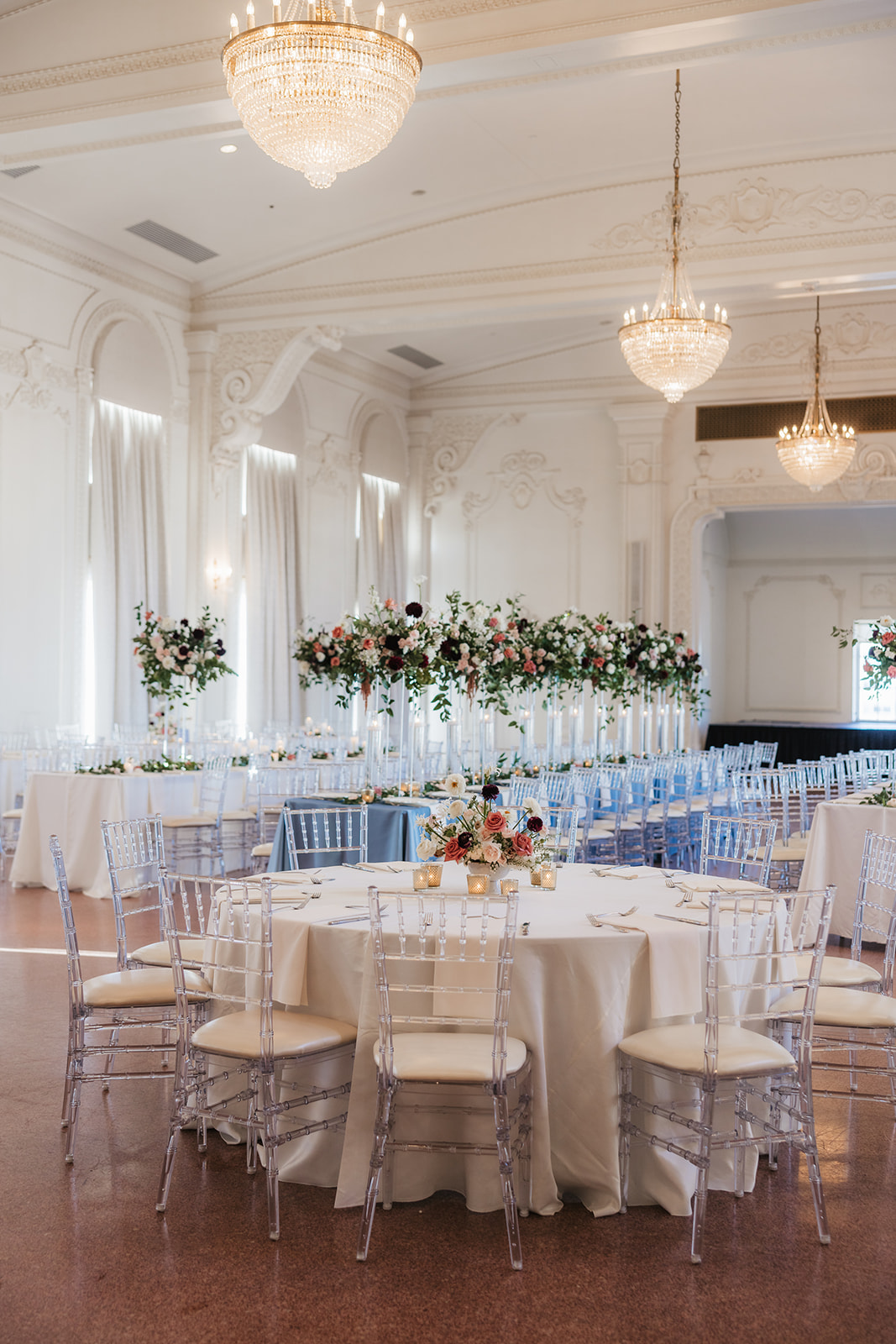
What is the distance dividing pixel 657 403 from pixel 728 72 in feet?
21.2

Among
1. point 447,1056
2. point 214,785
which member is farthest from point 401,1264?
point 214,785

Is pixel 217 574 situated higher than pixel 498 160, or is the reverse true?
pixel 498 160

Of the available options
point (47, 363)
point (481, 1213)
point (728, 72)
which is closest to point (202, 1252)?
point (481, 1213)

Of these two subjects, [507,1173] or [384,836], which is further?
[384,836]

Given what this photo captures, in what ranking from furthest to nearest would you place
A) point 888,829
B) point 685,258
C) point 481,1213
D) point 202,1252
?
1. point 685,258
2. point 888,829
3. point 481,1213
4. point 202,1252

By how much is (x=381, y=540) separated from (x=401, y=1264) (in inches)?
559

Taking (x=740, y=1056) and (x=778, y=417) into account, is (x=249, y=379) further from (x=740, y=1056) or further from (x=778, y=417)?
(x=740, y=1056)

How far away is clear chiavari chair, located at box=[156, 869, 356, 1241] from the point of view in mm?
3586

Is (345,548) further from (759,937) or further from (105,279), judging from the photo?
(759,937)

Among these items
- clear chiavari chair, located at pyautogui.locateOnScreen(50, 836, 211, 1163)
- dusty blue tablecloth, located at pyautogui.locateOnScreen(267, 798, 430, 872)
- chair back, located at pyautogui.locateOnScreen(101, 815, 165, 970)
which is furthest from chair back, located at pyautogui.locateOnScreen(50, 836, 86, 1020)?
dusty blue tablecloth, located at pyautogui.locateOnScreen(267, 798, 430, 872)

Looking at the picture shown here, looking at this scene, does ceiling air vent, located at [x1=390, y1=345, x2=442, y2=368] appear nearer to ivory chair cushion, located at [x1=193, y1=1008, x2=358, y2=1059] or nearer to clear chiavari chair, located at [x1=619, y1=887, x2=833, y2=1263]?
clear chiavari chair, located at [x1=619, y1=887, x2=833, y2=1263]

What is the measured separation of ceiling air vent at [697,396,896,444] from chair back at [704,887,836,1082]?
12.0 meters

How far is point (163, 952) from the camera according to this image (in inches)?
183

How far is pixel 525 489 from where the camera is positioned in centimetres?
1719
